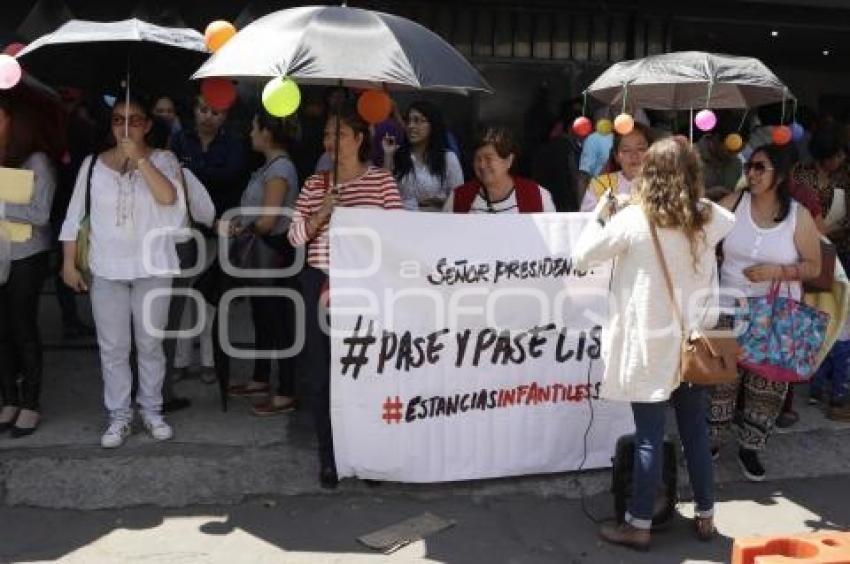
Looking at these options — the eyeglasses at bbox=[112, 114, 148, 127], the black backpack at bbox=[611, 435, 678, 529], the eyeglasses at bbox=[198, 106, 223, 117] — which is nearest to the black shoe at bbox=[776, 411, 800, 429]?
the black backpack at bbox=[611, 435, 678, 529]

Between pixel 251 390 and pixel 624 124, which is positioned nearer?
pixel 624 124

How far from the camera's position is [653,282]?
146 inches

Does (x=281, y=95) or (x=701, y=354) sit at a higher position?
(x=281, y=95)

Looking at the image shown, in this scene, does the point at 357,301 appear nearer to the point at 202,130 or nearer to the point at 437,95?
the point at 202,130

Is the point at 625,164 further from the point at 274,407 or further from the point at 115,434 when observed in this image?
the point at 115,434

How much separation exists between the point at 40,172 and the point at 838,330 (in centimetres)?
436

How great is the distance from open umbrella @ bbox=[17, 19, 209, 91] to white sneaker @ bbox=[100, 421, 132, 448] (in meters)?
1.74

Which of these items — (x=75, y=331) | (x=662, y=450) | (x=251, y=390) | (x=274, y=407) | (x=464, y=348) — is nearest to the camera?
(x=662, y=450)

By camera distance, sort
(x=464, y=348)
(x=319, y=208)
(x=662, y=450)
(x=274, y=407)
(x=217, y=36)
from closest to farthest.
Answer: (x=662, y=450) → (x=217, y=36) → (x=319, y=208) → (x=464, y=348) → (x=274, y=407)


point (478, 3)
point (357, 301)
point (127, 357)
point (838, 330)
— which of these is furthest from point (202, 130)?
point (478, 3)

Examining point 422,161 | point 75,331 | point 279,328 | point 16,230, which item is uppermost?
point 422,161

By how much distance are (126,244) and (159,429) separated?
0.99m

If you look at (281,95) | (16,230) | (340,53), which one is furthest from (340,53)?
(16,230)

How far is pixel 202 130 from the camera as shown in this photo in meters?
5.36
